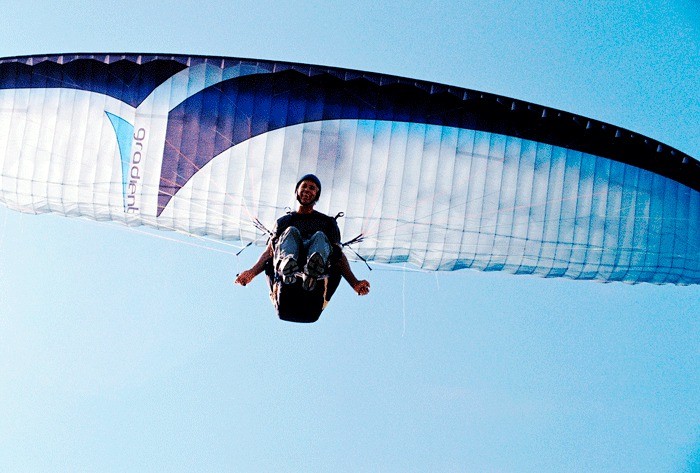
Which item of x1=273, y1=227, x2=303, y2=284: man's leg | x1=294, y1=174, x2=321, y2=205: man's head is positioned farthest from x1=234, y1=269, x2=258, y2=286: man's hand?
x1=294, y1=174, x2=321, y2=205: man's head

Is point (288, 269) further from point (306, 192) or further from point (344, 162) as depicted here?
point (344, 162)

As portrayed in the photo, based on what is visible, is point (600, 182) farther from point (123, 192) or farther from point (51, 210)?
point (51, 210)

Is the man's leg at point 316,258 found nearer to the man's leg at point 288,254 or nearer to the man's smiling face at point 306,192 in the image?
the man's leg at point 288,254

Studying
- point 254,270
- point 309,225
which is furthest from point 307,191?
point 254,270

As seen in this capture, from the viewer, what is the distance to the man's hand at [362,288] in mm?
8867

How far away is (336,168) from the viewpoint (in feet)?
37.4

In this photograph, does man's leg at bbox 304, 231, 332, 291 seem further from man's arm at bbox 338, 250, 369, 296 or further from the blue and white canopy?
the blue and white canopy

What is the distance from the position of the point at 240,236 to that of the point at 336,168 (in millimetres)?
1792

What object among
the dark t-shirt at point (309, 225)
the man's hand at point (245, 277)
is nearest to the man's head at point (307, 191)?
the dark t-shirt at point (309, 225)

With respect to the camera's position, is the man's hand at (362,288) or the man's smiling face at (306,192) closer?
the man's hand at (362,288)

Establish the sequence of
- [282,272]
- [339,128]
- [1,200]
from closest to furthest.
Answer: [282,272], [339,128], [1,200]

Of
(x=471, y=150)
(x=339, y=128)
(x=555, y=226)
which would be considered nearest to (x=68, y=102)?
(x=339, y=128)

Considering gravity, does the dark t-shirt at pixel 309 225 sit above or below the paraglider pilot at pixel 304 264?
above

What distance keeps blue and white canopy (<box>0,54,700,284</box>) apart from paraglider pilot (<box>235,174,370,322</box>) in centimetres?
209
